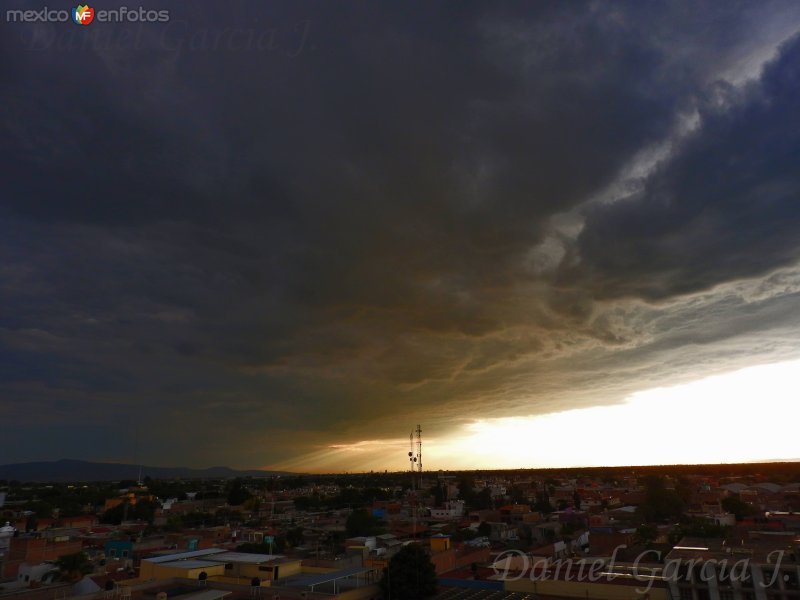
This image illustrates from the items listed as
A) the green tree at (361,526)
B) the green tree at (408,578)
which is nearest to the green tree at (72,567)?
the green tree at (408,578)

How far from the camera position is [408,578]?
29.1m

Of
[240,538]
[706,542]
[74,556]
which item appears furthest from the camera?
[240,538]

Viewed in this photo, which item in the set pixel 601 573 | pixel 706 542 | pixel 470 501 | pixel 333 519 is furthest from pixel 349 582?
pixel 470 501

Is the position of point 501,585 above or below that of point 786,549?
below

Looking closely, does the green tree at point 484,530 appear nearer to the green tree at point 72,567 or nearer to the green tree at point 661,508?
the green tree at point 661,508

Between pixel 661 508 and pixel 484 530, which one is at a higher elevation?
pixel 661 508

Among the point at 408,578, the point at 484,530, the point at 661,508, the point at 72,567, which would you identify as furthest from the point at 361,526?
the point at 661,508

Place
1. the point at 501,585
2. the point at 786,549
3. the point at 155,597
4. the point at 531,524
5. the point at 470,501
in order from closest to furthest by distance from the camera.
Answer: the point at 155,597 < the point at 786,549 < the point at 501,585 < the point at 531,524 < the point at 470,501

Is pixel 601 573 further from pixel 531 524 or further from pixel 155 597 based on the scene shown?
pixel 531 524

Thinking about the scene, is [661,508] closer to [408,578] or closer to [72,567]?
[408,578]

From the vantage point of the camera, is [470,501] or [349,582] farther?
[470,501]

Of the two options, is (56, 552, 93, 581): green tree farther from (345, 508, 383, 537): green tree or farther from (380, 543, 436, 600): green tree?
(345, 508, 383, 537): green tree

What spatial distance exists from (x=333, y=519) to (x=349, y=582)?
175 feet

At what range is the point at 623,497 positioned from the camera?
104 metres
